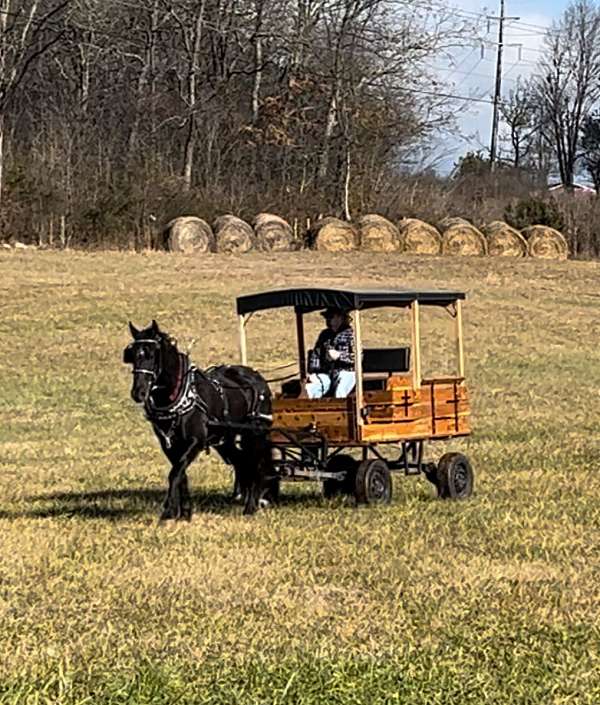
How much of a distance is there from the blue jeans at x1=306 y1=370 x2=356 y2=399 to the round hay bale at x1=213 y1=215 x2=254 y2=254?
30.5m

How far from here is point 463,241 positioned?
A: 158ft

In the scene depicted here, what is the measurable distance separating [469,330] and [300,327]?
18850 millimetres

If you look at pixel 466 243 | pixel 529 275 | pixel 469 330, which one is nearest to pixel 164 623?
pixel 469 330

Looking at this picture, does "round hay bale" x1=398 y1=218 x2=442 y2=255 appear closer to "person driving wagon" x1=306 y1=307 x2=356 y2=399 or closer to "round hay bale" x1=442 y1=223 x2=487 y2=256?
"round hay bale" x1=442 y1=223 x2=487 y2=256

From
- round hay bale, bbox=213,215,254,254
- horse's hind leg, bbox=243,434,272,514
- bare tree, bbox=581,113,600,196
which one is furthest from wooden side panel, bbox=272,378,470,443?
bare tree, bbox=581,113,600,196

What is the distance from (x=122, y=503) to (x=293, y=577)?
4591 mm

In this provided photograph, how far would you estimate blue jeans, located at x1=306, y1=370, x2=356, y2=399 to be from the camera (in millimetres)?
14164

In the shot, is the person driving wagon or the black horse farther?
the person driving wagon

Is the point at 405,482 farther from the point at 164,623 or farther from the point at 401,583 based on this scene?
the point at 164,623

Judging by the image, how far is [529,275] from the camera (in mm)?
43875

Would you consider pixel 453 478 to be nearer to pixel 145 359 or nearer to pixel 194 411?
pixel 194 411

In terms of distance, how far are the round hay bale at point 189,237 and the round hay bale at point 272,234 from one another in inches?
79.9

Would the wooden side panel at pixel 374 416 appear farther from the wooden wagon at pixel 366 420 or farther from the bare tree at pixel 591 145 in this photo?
the bare tree at pixel 591 145

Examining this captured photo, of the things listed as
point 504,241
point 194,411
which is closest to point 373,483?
point 194,411
